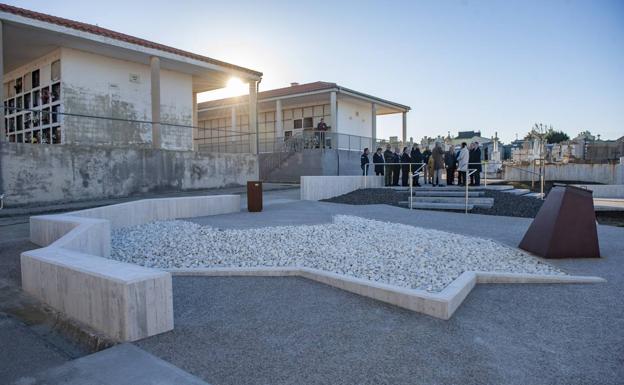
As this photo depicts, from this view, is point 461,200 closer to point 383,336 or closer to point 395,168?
point 395,168

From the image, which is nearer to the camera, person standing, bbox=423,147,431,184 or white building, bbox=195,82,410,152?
person standing, bbox=423,147,431,184

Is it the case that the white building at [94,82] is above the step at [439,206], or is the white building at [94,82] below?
above

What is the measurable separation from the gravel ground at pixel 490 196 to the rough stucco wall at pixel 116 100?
8657mm

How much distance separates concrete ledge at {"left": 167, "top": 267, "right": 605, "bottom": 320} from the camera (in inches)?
159

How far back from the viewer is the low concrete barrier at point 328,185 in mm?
15430

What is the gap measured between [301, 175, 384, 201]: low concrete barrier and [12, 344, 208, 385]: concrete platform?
12336mm

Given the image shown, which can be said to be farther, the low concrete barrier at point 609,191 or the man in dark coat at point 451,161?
the low concrete barrier at point 609,191

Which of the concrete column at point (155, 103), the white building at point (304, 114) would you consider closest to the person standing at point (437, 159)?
the white building at point (304, 114)

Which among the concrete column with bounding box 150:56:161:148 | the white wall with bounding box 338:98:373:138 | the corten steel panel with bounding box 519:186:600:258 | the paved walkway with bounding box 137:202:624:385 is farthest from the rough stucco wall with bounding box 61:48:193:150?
the corten steel panel with bounding box 519:186:600:258

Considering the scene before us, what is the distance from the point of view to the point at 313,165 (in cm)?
2375

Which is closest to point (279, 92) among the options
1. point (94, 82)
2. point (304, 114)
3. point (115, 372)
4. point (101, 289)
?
point (304, 114)

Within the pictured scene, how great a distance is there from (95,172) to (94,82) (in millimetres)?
5212

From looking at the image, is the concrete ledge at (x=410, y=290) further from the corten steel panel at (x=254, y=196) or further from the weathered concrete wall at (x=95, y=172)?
the weathered concrete wall at (x=95, y=172)

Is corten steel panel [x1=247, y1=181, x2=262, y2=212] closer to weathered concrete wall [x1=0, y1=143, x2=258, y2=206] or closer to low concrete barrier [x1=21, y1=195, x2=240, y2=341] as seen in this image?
weathered concrete wall [x1=0, y1=143, x2=258, y2=206]
